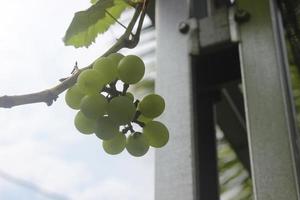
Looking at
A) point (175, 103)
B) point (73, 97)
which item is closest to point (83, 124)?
point (73, 97)

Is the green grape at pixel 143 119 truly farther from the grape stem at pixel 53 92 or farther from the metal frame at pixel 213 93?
the metal frame at pixel 213 93

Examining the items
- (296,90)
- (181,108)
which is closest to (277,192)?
(181,108)

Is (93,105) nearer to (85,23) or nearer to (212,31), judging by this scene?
(85,23)

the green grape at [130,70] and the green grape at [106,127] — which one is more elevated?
the green grape at [130,70]

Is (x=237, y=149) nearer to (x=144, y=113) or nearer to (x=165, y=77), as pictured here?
(x=165, y=77)

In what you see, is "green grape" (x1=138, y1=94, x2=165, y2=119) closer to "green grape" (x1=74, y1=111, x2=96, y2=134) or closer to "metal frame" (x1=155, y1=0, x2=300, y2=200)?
"green grape" (x1=74, y1=111, x2=96, y2=134)

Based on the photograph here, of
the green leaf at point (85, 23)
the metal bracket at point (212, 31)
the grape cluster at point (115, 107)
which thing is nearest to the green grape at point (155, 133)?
the grape cluster at point (115, 107)

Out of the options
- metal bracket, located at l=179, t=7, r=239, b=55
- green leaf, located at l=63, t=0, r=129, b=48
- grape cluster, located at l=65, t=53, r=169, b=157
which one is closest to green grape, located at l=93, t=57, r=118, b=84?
grape cluster, located at l=65, t=53, r=169, b=157
